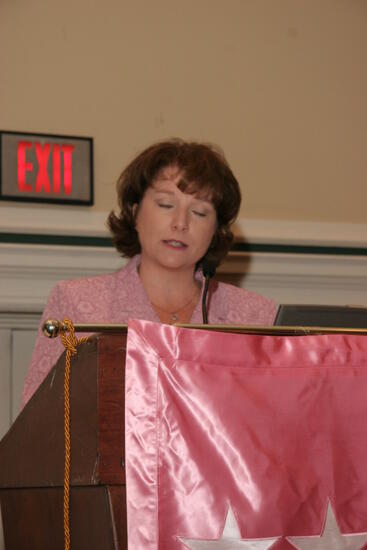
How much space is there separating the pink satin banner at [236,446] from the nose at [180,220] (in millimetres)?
1011

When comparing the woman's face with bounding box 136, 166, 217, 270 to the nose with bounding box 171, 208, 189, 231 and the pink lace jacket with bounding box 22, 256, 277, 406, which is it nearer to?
the nose with bounding box 171, 208, 189, 231

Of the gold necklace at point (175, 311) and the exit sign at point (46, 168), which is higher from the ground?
the exit sign at point (46, 168)

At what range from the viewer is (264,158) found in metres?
2.84

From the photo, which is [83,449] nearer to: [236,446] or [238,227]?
[236,446]

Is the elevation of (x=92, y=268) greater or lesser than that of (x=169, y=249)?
lesser

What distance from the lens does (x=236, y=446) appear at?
3.47 ft

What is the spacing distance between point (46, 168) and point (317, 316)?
4.79ft

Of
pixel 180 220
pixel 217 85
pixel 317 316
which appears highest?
pixel 217 85

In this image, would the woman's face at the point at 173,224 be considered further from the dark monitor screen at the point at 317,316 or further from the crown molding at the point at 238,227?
the dark monitor screen at the point at 317,316

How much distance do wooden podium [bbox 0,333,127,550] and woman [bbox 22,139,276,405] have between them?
0.86m

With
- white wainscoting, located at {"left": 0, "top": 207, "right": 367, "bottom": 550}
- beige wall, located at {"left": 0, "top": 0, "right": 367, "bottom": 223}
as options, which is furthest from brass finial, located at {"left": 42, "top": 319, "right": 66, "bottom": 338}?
beige wall, located at {"left": 0, "top": 0, "right": 367, "bottom": 223}

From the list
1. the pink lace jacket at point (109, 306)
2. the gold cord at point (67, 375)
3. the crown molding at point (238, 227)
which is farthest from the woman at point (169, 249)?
the gold cord at point (67, 375)

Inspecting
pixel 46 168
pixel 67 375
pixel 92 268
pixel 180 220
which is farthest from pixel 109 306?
pixel 67 375

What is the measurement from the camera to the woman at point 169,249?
212cm
